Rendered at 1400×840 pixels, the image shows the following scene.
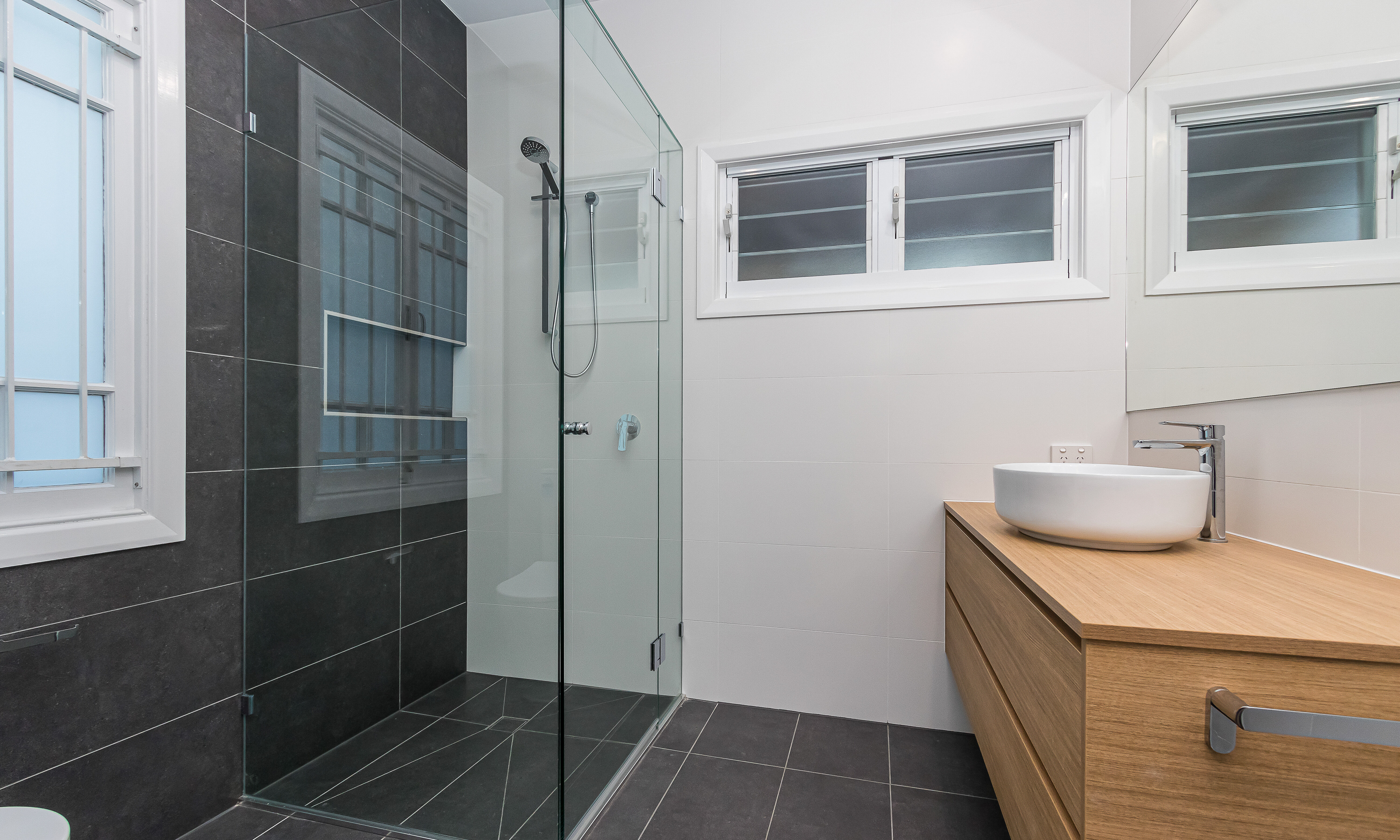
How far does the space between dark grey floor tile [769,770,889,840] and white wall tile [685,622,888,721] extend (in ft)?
1.19

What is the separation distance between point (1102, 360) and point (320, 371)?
87.6 inches

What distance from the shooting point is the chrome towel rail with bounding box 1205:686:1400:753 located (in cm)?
61

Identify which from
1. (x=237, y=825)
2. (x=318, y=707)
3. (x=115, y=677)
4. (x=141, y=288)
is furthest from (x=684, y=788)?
(x=141, y=288)

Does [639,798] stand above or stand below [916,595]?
below

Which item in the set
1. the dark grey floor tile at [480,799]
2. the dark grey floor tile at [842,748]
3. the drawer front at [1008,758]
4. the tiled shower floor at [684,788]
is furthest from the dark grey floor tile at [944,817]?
the dark grey floor tile at [480,799]

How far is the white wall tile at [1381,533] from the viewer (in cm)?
98

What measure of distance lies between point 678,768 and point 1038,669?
3.95 ft

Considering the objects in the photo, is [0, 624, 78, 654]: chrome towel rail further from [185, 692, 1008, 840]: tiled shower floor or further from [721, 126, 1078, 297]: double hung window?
[721, 126, 1078, 297]: double hung window

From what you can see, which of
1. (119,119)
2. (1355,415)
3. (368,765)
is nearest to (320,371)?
(119,119)

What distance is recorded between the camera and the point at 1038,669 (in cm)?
90

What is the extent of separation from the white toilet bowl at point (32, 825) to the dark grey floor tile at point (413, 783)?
0.59m

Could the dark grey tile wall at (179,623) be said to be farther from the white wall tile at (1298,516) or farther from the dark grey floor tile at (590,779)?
the white wall tile at (1298,516)

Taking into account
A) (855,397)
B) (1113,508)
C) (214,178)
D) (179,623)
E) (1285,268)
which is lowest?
(179,623)

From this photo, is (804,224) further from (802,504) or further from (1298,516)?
(1298,516)
